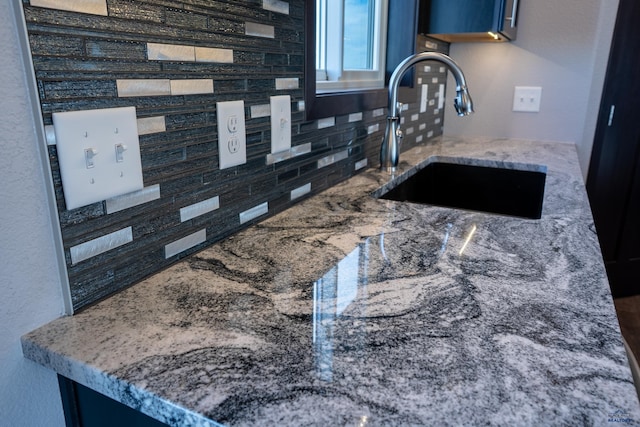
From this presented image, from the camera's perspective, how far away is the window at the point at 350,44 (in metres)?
1.33

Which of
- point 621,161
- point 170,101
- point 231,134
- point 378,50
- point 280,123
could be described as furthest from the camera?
point 621,161

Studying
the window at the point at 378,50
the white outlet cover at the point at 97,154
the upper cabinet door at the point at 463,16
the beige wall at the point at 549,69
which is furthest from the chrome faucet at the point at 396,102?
the beige wall at the point at 549,69

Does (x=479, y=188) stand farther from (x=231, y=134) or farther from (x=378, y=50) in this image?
(x=231, y=134)

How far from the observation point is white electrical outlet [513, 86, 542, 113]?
221cm

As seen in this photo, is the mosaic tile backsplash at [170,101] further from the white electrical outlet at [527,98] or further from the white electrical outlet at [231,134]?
the white electrical outlet at [527,98]

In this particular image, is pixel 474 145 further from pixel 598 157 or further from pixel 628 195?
pixel 628 195

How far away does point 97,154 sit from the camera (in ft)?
1.86

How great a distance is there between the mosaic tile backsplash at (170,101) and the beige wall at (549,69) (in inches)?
63.2

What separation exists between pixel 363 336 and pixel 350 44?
1.17 metres

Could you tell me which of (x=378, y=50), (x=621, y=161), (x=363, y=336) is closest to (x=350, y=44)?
(x=378, y=50)

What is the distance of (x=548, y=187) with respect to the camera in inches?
50.3

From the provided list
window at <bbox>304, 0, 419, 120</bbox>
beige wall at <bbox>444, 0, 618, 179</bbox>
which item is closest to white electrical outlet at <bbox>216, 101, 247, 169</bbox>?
window at <bbox>304, 0, 419, 120</bbox>

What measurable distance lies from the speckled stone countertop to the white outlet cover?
0.49 feet

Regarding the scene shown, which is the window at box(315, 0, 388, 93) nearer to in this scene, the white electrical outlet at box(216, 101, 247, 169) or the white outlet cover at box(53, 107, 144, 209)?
the white electrical outlet at box(216, 101, 247, 169)
